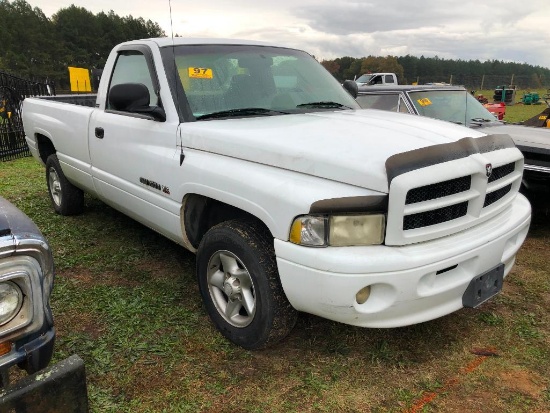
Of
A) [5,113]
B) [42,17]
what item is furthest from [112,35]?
[5,113]

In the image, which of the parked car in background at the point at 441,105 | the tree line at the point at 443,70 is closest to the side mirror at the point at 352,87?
the parked car in background at the point at 441,105

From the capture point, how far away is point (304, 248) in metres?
2.21

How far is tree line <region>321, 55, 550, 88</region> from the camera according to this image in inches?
1971

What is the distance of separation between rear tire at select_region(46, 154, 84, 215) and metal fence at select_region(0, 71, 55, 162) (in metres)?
5.08

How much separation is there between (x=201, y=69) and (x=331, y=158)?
1473 mm

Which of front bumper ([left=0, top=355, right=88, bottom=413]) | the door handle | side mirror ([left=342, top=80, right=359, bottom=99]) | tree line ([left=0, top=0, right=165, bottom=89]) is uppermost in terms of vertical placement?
tree line ([left=0, top=0, right=165, bottom=89])

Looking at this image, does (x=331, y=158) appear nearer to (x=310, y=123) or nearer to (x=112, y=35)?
(x=310, y=123)

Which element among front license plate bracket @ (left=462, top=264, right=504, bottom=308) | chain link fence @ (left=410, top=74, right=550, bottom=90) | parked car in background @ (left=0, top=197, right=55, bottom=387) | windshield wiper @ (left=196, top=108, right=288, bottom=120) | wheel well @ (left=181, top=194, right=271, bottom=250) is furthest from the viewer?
chain link fence @ (left=410, top=74, right=550, bottom=90)

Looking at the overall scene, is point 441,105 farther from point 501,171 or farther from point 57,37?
point 57,37

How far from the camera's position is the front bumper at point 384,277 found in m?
2.16

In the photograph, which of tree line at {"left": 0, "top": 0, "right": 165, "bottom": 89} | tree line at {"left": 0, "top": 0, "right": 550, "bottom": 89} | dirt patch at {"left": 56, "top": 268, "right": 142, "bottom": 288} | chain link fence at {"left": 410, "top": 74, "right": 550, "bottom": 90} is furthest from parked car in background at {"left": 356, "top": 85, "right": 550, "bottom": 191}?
tree line at {"left": 0, "top": 0, "right": 165, "bottom": 89}

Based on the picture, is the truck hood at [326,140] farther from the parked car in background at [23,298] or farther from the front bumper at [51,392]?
the front bumper at [51,392]

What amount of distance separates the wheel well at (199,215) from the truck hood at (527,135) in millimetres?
3242

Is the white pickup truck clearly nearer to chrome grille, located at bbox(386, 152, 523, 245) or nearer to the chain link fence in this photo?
chrome grille, located at bbox(386, 152, 523, 245)
